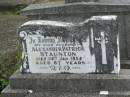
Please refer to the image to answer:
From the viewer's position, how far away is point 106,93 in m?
4.79

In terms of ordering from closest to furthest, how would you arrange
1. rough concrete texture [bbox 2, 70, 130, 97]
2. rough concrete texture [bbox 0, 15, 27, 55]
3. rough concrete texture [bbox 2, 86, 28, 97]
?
rough concrete texture [bbox 2, 70, 130, 97]
rough concrete texture [bbox 2, 86, 28, 97]
rough concrete texture [bbox 0, 15, 27, 55]

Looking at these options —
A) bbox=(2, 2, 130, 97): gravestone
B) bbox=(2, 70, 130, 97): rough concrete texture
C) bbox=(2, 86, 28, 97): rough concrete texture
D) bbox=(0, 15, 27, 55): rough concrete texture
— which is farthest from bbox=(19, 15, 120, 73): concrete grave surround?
bbox=(0, 15, 27, 55): rough concrete texture

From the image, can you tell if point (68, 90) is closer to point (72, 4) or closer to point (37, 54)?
point (37, 54)

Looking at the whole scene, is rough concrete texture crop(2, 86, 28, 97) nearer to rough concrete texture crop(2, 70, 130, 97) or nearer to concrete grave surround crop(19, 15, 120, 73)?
rough concrete texture crop(2, 70, 130, 97)

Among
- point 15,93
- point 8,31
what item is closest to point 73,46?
point 15,93

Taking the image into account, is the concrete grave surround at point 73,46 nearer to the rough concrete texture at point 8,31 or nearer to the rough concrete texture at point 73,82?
the rough concrete texture at point 73,82

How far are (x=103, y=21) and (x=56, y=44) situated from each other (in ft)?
2.17

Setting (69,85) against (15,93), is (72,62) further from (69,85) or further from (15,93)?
(15,93)

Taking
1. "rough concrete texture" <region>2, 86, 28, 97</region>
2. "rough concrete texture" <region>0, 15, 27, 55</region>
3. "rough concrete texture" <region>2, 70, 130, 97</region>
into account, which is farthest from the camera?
"rough concrete texture" <region>0, 15, 27, 55</region>

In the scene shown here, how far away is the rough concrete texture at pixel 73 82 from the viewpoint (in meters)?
4.80

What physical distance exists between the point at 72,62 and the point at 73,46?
0.21 m

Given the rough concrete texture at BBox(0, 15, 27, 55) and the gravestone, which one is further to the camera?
the rough concrete texture at BBox(0, 15, 27, 55)

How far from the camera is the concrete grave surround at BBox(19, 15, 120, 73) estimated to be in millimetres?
4824

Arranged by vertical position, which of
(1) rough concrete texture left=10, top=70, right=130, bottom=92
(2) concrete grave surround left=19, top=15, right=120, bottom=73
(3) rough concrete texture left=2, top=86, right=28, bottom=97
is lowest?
(3) rough concrete texture left=2, top=86, right=28, bottom=97
